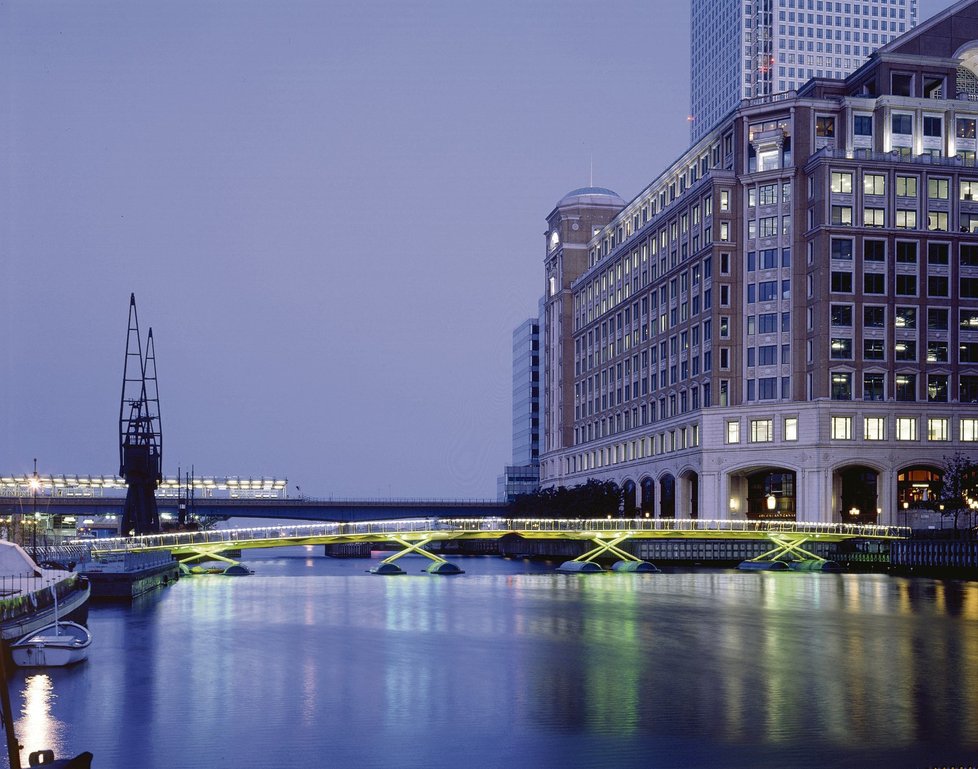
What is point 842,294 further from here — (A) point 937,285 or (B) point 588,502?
(B) point 588,502

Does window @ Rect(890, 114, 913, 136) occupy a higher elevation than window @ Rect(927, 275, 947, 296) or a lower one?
higher

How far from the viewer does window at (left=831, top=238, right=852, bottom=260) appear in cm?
14050

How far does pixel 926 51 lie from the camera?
485ft

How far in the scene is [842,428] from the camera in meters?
140

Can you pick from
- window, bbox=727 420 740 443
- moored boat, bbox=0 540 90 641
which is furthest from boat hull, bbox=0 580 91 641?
window, bbox=727 420 740 443

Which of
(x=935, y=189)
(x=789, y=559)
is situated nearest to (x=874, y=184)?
(x=935, y=189)

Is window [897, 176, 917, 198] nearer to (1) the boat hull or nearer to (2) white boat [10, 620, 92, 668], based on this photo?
(1) the boat hull

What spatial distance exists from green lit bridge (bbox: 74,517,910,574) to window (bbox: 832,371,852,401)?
17276mm

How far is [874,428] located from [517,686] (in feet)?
356

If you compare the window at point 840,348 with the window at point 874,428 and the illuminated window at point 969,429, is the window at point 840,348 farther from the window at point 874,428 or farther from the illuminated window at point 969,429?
the illuminated window at point 969,429

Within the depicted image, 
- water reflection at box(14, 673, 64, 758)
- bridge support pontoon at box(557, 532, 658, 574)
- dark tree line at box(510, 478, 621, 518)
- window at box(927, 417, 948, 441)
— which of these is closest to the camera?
water reflection at box(14, 673, 64, 758)

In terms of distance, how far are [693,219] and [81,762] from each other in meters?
146

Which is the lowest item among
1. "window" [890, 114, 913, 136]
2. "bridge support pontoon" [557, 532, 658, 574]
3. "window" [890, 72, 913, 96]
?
"bridge support pontoon" [557, 532, 658, 574]

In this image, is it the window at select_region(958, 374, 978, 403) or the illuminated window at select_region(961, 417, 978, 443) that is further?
the window at select_region(958, 374, 978, 403)
